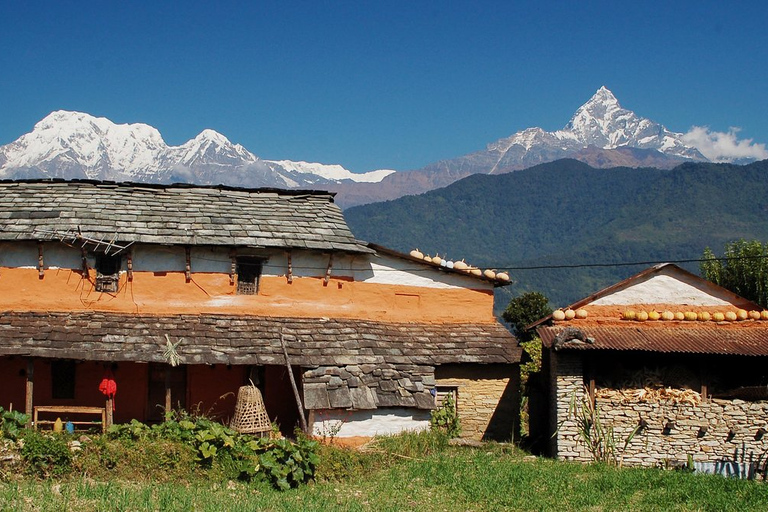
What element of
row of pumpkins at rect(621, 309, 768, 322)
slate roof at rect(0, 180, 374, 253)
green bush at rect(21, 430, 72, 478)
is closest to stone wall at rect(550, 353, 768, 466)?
row of pumpkins at rect(621, 309, 768, 322)

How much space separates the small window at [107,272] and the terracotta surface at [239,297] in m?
0.16

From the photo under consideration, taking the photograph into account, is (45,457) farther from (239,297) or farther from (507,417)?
(507,417)

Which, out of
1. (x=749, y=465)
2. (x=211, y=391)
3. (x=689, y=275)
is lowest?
(x=749, y=465)

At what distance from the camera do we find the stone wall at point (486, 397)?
20219mm

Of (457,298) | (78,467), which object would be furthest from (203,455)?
(457,298)

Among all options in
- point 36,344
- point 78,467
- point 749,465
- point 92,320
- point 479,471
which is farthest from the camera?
point 92,320

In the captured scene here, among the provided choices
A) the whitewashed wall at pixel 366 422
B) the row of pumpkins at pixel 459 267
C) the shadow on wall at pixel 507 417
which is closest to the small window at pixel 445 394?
the shadow on wall at pixel 507 417

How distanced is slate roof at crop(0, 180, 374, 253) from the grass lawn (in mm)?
7115

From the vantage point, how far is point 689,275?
64.5ft

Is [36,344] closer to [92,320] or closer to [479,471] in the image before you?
[92,320]

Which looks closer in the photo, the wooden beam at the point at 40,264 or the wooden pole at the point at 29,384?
the wooden pole at the point at 29,384

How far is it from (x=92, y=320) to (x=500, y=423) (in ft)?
34.4

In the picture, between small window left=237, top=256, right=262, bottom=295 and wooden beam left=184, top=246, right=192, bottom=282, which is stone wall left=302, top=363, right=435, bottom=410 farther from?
wooden beam left=184, top=246, right=192, bottom=282

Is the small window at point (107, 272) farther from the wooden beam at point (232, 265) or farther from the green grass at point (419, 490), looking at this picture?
the green grass at point (419, 490)
